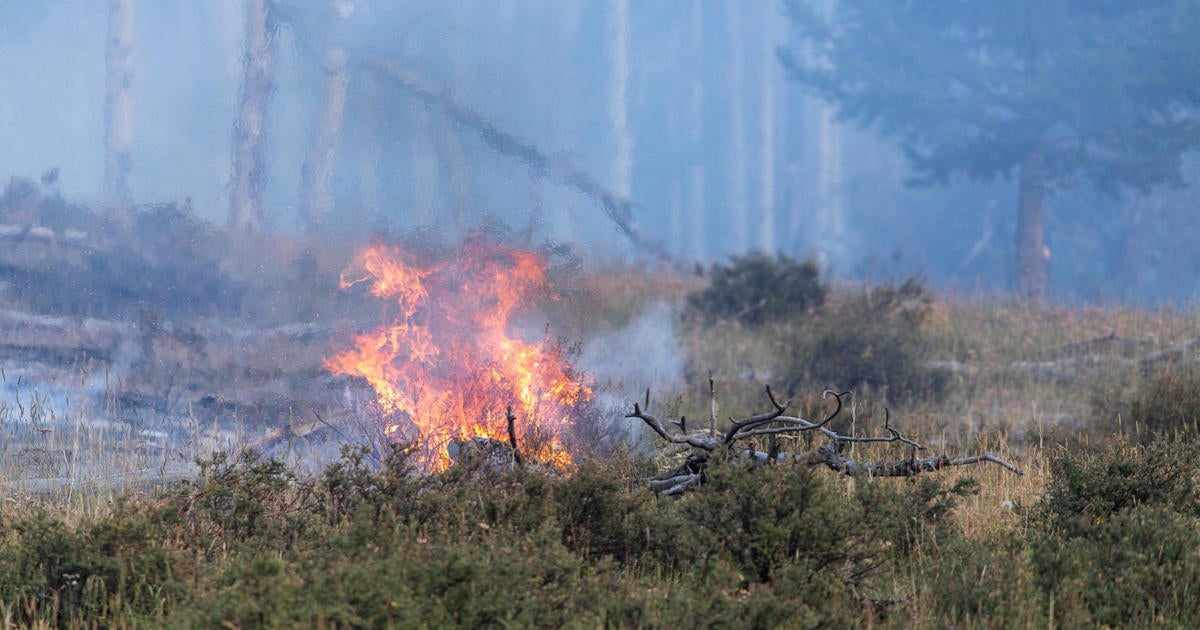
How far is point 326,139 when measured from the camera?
11.4 metres

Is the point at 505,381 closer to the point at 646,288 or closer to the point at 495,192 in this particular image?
the point at 495,192

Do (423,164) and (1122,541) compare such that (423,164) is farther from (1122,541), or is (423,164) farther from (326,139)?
(1122,541)

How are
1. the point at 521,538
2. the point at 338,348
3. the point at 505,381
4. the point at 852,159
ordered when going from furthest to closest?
the point at 852,159
the point at 338,348
the point at 505,381
the point at 521,538

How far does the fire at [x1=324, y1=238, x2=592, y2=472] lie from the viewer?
23.2ft

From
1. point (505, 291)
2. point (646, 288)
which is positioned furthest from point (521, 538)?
point (646, 288)

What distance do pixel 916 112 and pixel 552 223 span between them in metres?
26.3

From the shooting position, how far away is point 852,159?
230 ft

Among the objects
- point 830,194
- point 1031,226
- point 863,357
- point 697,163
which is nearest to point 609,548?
point 863,357

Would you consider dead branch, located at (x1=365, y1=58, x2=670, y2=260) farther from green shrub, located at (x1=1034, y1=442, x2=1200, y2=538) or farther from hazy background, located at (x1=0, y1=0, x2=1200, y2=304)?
green shrub, located at (x1=1034, y1=442, x2=1200, y2=538)

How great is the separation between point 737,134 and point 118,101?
66.2m

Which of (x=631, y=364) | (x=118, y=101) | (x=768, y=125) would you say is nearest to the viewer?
(x=118, y=101)

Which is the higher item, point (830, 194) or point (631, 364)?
point (830, 194)

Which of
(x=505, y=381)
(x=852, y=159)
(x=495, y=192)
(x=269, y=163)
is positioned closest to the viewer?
(x=505, y=381)

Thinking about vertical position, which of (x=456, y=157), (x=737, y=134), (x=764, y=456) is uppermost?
(x=737, y=134)
